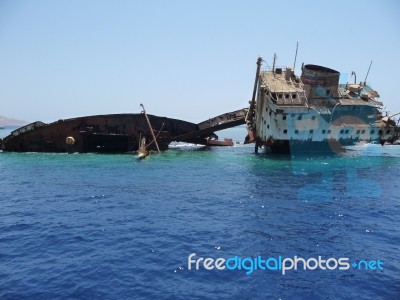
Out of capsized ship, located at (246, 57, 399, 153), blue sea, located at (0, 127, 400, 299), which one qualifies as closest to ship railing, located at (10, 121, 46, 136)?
blue sea, located at (0, 127, 400, 299)

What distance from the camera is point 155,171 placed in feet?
131

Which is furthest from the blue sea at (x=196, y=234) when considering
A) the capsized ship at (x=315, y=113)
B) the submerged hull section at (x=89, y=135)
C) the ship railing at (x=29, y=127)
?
the ship railing at (x=29, y=127)

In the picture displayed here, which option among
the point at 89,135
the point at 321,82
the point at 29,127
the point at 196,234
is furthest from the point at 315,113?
the point at 29,127

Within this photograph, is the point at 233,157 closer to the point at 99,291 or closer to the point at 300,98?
the point at 300,98

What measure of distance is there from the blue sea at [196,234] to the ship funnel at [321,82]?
16.5 m

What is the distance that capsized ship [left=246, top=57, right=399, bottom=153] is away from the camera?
152ft

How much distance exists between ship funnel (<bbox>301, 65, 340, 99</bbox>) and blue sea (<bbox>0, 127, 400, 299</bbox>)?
16489 millimetres

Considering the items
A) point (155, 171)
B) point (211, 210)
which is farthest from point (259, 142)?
point (211, 210)

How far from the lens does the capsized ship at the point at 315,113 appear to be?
46312mm

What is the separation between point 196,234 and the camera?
19.3 meters

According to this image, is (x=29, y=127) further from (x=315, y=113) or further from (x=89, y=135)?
(x=315, y=113)

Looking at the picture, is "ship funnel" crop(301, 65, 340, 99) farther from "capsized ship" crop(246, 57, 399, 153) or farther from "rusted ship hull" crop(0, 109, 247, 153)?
"rusted ship hull" crop(0, 109, 247, 153)

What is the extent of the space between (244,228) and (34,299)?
38.2 ft

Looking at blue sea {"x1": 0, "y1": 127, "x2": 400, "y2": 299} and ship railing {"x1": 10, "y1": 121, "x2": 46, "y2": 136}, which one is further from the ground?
ship railing {"x1": 10, "y1": 121, "x2": 46, "y2": 136}
